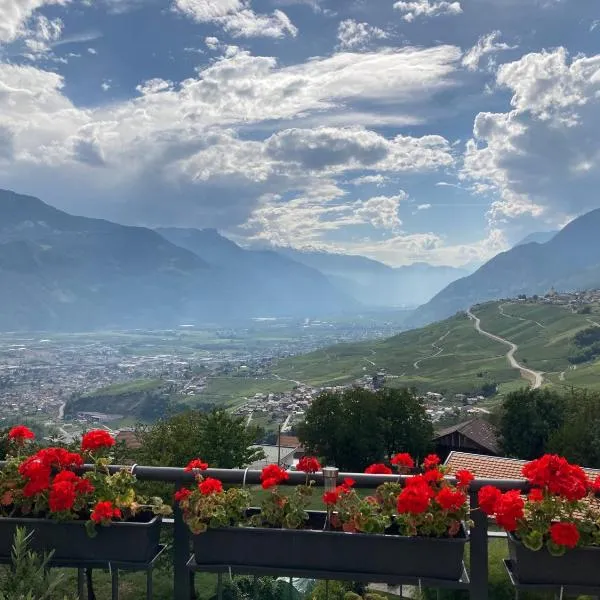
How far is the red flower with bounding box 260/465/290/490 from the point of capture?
12.5 ft

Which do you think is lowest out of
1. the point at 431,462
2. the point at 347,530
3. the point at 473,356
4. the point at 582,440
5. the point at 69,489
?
the point at 582,440

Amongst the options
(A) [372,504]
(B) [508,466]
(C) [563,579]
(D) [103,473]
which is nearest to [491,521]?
(C) [563,579]

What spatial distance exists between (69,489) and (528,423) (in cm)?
4219

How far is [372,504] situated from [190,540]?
1.36 m

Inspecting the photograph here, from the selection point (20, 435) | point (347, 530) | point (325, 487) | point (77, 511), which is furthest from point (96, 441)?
point (347, 530)

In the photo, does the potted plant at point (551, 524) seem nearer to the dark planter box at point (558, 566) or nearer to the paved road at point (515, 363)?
the dark planter box at point (558, 566)

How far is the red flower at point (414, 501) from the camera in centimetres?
343

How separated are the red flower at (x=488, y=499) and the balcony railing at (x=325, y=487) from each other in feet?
0.51

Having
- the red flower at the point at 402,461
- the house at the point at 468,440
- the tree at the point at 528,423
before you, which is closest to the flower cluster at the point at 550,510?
the red flower at the point at 402,461

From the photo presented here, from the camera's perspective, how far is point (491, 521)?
372 centimetres

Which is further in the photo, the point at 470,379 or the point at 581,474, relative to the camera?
the point at 470,379

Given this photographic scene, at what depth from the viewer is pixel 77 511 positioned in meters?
3.93

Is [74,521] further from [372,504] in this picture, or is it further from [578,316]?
[578,316]

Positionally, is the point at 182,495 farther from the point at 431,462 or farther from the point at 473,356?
the point at 473,356
